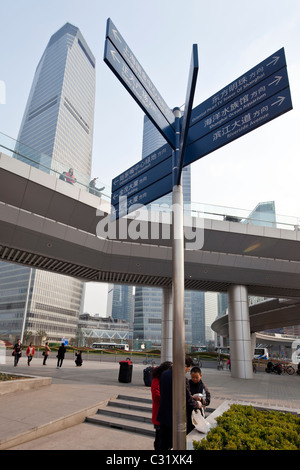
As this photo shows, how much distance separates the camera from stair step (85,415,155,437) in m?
7.21

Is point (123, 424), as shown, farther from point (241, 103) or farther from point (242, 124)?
point (241, 103)

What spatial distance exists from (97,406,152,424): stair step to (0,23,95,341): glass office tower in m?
84.4

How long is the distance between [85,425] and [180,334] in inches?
227

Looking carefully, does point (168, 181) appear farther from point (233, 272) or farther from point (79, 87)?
point (79, 87)

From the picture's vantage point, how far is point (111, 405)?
9.32 m

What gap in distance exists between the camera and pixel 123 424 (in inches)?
298

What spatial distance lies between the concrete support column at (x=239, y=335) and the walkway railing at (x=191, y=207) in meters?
6.79

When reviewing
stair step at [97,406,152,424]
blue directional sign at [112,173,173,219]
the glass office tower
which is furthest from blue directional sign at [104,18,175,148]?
the glass office tower

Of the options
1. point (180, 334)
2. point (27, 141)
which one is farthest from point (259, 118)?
point (27, 141)

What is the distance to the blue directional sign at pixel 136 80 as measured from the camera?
3.76 meters

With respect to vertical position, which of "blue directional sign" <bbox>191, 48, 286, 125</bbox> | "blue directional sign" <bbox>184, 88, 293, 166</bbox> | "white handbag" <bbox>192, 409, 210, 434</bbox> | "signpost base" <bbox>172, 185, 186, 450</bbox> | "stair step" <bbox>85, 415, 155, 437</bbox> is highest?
"blue directional sign" <bbox>191, 48, 286, 125</bbox>

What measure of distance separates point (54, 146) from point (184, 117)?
152 metres

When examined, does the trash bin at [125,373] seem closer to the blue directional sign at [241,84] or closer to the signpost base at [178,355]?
the signpost base at [178,355]

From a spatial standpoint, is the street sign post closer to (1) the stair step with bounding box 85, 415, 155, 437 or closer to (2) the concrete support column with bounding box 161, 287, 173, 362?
(1) the stair step with bounding box 85, 415, 155, 437
